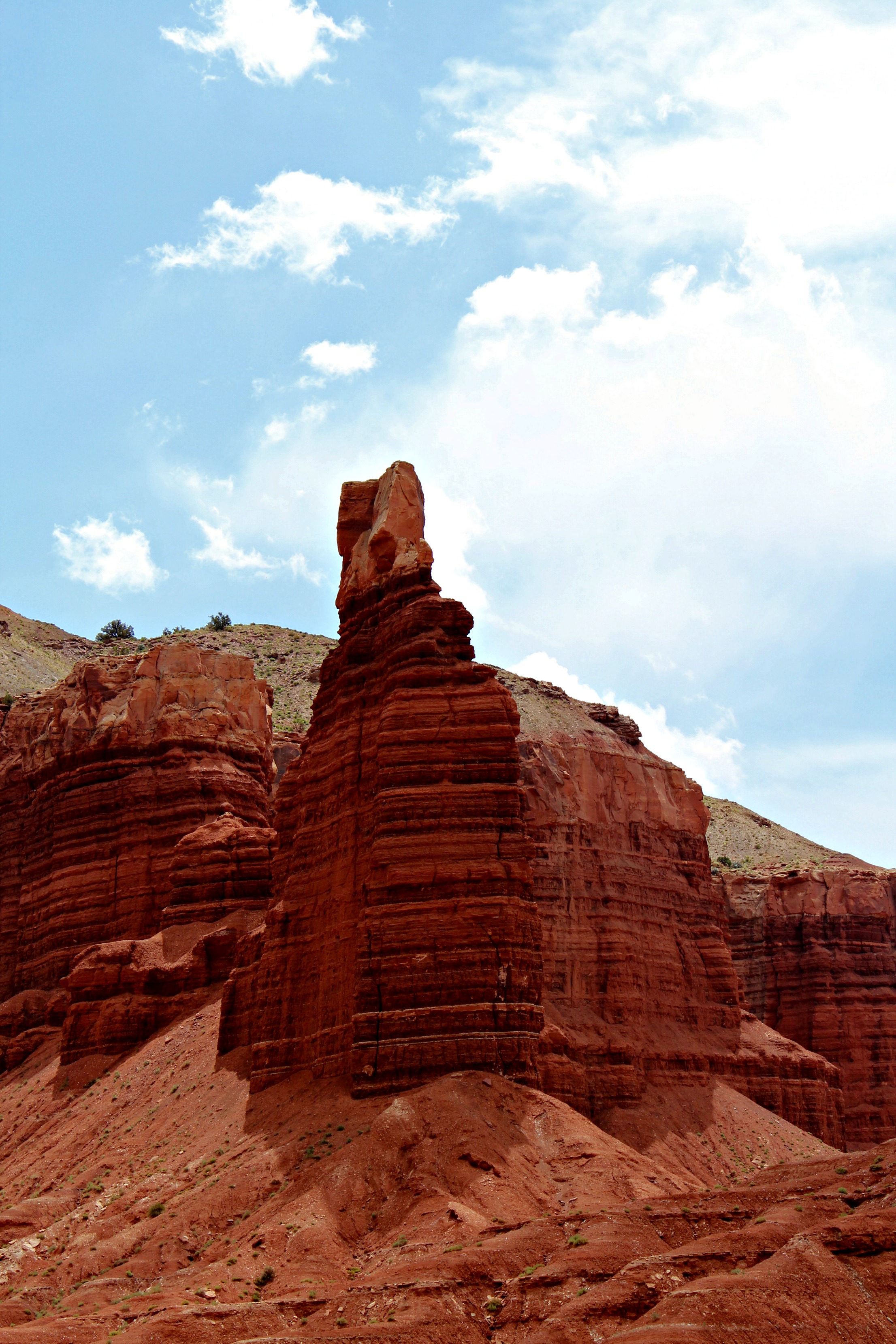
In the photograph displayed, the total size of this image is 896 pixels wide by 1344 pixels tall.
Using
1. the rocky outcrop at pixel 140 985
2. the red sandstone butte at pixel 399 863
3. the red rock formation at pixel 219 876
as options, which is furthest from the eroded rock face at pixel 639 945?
the red sandstone butte at pixel 399 863

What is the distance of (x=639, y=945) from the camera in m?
72.7

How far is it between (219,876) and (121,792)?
8.58 meters

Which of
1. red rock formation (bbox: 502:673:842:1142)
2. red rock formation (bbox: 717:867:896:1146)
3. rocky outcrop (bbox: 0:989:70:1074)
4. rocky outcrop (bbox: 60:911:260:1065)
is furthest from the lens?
red rock formation (bbox: 717:867:896:1146)

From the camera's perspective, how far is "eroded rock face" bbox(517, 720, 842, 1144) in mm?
68562

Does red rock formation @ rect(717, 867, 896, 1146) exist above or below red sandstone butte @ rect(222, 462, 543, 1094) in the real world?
above

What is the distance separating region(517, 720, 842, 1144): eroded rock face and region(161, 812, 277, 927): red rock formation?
1331 cm

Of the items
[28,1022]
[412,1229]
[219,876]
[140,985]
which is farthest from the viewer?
[28,1022]

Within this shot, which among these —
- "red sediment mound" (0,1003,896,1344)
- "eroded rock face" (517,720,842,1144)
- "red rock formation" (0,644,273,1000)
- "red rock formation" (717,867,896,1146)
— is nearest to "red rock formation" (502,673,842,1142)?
"eroded rock face" (517,720,842,1144)

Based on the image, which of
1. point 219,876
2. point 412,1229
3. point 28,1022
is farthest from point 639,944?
point 412,1229

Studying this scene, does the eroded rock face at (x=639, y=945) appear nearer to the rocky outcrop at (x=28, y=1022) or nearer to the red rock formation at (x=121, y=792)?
the red rock formation at (x=121, y=792)

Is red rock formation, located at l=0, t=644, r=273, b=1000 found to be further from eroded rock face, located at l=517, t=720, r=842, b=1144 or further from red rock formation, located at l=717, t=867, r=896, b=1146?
red rock formation, located at l=717, t=867, r=896, b=1146

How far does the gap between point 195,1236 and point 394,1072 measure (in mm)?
6417

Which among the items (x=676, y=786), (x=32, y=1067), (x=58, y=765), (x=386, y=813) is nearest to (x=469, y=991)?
(x=386, y=813)

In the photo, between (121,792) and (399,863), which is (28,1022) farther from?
(399,863)
